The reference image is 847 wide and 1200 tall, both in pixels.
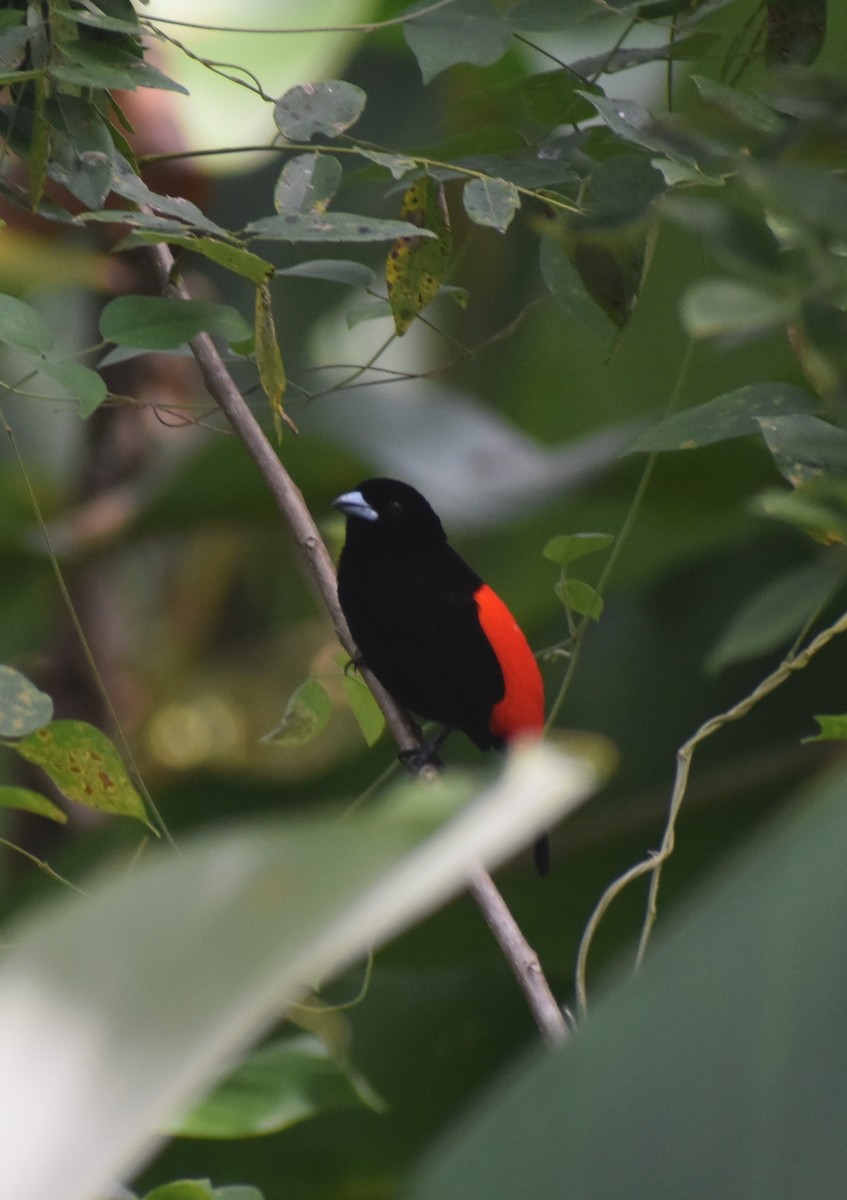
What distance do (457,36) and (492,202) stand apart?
0.13 metres

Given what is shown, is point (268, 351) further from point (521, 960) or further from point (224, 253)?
point (521, 960)

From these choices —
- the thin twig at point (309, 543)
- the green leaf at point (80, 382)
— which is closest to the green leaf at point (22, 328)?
the green leaf at point (80, 382)

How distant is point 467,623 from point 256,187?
1844mm

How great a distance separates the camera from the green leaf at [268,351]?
34.2 inches

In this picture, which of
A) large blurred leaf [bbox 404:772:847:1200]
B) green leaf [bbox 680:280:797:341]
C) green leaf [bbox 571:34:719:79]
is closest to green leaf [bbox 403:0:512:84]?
green leaf [bbox 571:34:719:79]

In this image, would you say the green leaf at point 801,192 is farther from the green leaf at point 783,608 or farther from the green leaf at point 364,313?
the green leaf at point 364,313

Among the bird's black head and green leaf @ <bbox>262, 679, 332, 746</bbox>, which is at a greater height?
green leaf @ <bbox>262, 679, 332, 746</bbox>

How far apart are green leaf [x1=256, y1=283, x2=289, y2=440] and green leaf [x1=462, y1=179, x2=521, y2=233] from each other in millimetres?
144

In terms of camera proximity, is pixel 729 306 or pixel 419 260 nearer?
pixel 729 306

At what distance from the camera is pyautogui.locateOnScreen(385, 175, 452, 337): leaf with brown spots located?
37.5 inches

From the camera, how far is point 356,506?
1.76 meters

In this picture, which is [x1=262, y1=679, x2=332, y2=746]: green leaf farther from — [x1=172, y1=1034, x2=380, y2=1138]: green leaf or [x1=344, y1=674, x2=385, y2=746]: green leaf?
[x1=172, y1=1034, x2=380, y2=1138]: green leaf

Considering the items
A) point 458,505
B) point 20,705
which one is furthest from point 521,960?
point 458,505

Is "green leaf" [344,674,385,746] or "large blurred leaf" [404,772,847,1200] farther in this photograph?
"green leaf" [344,674,385,746]
